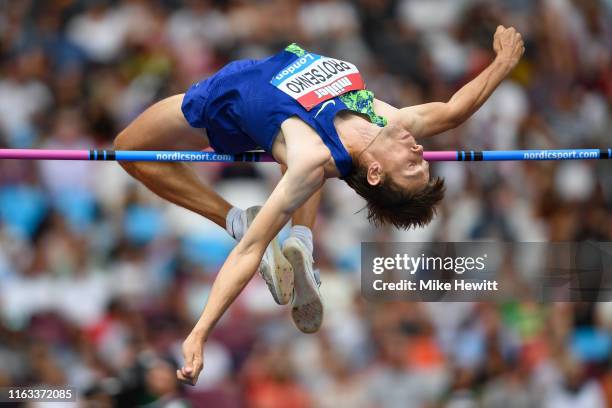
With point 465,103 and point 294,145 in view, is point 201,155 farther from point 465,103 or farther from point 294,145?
point 465,103

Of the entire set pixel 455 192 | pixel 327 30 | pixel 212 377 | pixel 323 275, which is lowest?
pixel 212 377

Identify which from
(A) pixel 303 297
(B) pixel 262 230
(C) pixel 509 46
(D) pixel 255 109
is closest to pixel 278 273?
(A) pixel 303 297

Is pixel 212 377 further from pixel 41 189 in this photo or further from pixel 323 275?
pixel 41 189

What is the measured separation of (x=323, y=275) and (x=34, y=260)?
2027mm

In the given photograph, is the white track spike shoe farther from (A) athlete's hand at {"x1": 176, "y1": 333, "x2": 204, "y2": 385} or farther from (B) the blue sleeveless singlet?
(A) athlete's hand at {"x1": 176, "y1": 333, "x2": 204, "y2": 385}

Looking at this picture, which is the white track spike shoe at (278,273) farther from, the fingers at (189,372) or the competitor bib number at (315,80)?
the fingers at (189,372)

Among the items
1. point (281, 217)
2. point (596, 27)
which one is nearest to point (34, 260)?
point (281, 217)

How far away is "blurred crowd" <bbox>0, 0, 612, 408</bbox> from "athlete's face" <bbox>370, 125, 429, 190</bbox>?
8.69 ft

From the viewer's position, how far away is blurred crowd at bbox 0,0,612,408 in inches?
345

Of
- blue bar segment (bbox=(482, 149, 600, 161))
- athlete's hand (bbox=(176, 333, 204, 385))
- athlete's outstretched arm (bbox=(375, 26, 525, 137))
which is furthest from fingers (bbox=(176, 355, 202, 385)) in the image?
blue bar segment (bbox=(482, 149, 600, 161))

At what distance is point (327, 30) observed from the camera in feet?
35.0

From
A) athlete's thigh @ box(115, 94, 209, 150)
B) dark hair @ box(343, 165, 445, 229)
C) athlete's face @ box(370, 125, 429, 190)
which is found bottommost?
dark hair @ box(343, 165, 445, 229)

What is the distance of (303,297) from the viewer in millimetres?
6867

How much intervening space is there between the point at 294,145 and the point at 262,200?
138 inches
